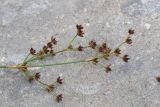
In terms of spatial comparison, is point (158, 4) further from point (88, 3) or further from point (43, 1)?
point (43, 1)

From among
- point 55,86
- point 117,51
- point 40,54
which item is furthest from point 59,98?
point 117,51

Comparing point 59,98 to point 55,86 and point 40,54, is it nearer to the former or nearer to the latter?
point 55,86

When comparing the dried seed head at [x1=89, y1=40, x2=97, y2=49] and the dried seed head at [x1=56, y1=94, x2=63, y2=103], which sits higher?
the dried seed head at [x1=89, y1=40, x2=97, y2=49]

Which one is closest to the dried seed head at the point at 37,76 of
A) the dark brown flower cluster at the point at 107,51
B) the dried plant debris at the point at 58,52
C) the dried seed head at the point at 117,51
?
the dried plant debris at the point at 58,52

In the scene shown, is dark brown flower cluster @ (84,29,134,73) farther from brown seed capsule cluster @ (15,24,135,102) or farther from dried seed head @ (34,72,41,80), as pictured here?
dried seed head @ (34,72,41,80)

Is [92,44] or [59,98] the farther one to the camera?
[92,44]

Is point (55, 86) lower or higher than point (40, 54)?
lower

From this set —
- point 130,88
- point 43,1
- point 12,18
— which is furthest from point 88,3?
point 130,88

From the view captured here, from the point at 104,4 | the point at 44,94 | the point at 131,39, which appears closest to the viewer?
the point at 44,94

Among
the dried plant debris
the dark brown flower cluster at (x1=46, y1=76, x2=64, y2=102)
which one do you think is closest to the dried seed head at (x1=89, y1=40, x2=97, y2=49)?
the dried plant debris
